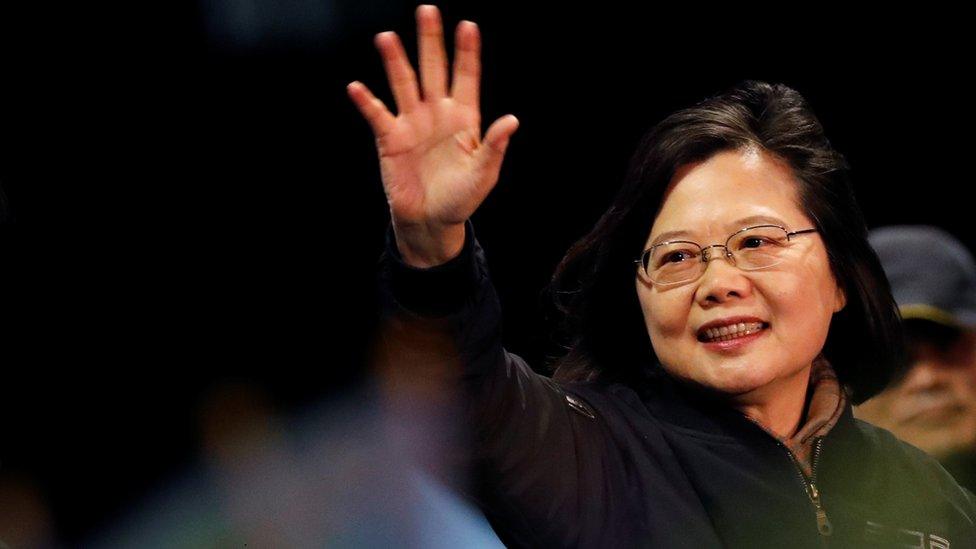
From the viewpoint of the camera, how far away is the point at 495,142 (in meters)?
1.46

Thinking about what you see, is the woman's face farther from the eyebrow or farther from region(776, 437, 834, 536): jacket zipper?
region(776, 437, 834, 536): jacket zipper

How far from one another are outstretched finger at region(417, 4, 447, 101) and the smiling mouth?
0.60m

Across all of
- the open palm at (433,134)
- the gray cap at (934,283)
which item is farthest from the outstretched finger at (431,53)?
the gray cap at (934,283)

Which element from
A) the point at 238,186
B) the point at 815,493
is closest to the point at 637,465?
the point at 815,493

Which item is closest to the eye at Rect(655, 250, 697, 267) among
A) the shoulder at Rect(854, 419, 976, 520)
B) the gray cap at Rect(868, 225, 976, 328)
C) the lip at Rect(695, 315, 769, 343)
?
the lip at Rect(695, 315, 769, 343)

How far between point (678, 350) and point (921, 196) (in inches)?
70.0

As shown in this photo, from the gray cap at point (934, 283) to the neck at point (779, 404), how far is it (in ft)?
1.72

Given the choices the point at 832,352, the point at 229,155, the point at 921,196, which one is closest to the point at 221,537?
the point at 229,155

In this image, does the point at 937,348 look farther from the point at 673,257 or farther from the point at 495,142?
the point at 495,142

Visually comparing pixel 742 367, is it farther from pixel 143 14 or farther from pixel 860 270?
pixel 143 14

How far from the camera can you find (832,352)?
7.00 ft

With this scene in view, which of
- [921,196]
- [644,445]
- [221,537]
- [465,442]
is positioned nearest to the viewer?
[465,442]

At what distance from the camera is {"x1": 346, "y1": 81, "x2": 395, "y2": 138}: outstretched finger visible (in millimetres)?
1475

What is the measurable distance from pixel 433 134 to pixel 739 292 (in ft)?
1.88
